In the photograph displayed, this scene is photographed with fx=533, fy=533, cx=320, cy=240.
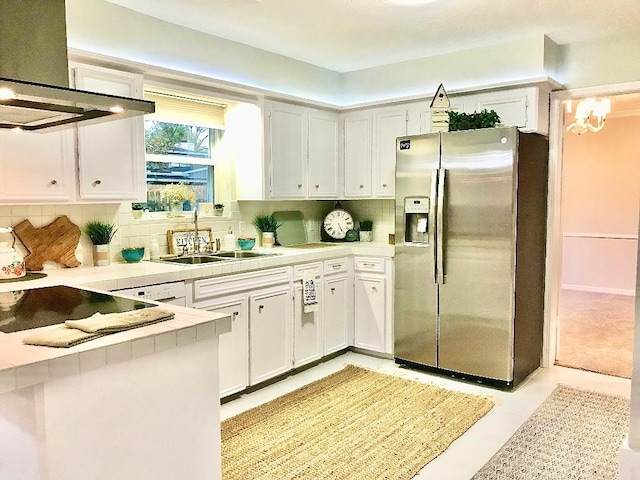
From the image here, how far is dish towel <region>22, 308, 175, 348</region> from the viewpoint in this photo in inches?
61.9

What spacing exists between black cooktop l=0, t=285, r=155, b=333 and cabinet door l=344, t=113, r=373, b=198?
9.08ft

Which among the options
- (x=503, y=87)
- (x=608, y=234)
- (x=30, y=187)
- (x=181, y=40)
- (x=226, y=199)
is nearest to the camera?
(x=30, y=187)

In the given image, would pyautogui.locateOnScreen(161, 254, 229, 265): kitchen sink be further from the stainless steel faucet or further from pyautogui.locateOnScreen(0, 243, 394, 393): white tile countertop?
pyautogui.locateOnScreen(0, 243, 394, 393): white tile countertop

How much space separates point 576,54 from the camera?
4016 millimetres

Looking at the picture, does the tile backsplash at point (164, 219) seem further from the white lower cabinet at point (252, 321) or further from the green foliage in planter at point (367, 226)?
the white lower cabinet at point (252, 321)

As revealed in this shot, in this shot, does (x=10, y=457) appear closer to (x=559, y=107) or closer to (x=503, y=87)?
(x=503, y=87)

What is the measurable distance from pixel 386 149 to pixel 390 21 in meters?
1.26

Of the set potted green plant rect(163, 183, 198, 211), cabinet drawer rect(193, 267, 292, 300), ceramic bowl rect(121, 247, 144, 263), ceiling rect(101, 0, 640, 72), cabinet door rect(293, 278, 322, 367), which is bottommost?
cabinet door rect(293, 278, 322, 367)

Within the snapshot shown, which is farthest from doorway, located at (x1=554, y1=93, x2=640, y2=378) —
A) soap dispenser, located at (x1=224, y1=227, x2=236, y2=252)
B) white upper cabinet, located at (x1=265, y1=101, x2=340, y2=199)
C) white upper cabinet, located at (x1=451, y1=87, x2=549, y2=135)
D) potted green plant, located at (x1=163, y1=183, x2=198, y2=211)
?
potted green plant, located at (x1=163, y1=183, x2=198, y2=211)

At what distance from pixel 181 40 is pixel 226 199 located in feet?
4.13

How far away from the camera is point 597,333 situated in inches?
208

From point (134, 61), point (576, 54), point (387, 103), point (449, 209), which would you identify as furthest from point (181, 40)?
point (576, 54)

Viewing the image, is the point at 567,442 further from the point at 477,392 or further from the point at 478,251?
the point at 478,251

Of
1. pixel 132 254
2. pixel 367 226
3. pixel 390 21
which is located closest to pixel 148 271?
pixel 132 254
